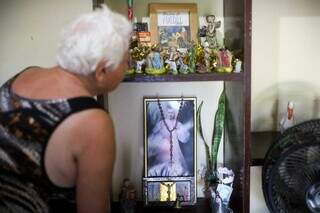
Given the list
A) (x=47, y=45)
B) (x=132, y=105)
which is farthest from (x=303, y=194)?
(x=47, y=45)

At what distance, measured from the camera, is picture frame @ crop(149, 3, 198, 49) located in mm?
1571

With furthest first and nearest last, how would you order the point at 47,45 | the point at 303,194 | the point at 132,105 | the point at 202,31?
the point at 132,105 → the point at 202,31 → the point at 47,45 → the point at 303,194

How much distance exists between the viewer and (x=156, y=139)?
169 centimetres

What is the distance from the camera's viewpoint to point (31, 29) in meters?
1.49

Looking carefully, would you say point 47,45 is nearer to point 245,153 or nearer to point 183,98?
point 183,98

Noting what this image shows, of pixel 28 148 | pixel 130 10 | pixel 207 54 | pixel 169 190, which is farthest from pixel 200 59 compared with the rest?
pixel 28 148

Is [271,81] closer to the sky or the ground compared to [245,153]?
closer to the sky

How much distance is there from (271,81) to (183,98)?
0.36m

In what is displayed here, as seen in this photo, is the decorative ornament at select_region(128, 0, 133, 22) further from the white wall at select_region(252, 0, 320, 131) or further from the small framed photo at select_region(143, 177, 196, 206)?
the small framed photo at select_region(143, 177, 196, 206)

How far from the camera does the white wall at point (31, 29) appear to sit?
4.84 feet

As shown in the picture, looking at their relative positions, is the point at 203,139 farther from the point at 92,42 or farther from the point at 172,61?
the point at 92,42

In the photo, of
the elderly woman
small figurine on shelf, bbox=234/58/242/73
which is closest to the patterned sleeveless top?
the elderly woman

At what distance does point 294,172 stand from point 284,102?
17.6 inches

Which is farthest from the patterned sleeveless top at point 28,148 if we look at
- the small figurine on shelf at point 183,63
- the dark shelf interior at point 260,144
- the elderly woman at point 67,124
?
the dark shelf interior at point 260,144
